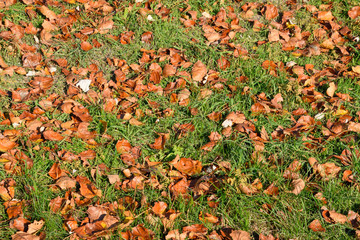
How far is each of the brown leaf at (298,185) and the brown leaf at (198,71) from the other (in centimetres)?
122

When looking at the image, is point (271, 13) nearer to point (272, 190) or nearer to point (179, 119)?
point (179, 119)

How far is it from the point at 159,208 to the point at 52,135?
3.23 ft

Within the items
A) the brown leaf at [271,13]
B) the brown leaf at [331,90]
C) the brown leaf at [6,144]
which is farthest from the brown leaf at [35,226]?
the brown leaf at [271,13]

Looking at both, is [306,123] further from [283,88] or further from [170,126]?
[170,126]

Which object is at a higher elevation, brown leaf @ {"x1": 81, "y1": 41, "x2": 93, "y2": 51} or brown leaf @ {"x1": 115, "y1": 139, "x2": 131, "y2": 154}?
brown leaf @ {"x1": 81, "y1": 41, "x2": 93, "y2": 51}

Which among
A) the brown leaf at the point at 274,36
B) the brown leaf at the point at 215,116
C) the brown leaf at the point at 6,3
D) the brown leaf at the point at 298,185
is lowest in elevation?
the brown leaf at the point at 298,185

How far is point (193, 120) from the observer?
3.12 m

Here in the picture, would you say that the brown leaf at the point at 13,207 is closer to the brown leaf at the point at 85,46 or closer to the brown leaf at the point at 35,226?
the brown leaf at the point at 35,226

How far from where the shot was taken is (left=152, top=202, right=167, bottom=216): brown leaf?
2.55 meters

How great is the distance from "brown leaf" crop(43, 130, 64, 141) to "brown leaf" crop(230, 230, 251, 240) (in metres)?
1.42

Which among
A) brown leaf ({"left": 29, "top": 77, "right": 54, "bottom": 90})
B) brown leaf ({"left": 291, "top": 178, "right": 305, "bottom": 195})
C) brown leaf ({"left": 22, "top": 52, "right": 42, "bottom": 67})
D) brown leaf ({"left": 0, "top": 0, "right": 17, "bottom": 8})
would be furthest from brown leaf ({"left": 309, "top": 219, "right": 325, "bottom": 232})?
brown leaf ({"left": 0, "top": 0, "right": 17, "bottom": 8})

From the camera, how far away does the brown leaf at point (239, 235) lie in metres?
2.43

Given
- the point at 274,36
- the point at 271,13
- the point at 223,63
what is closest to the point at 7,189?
the point at 223,63

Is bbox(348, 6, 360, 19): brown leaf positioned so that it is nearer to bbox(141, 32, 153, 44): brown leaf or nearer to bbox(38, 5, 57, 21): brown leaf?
bbox(141, 32, 153, 44): brown leaf
